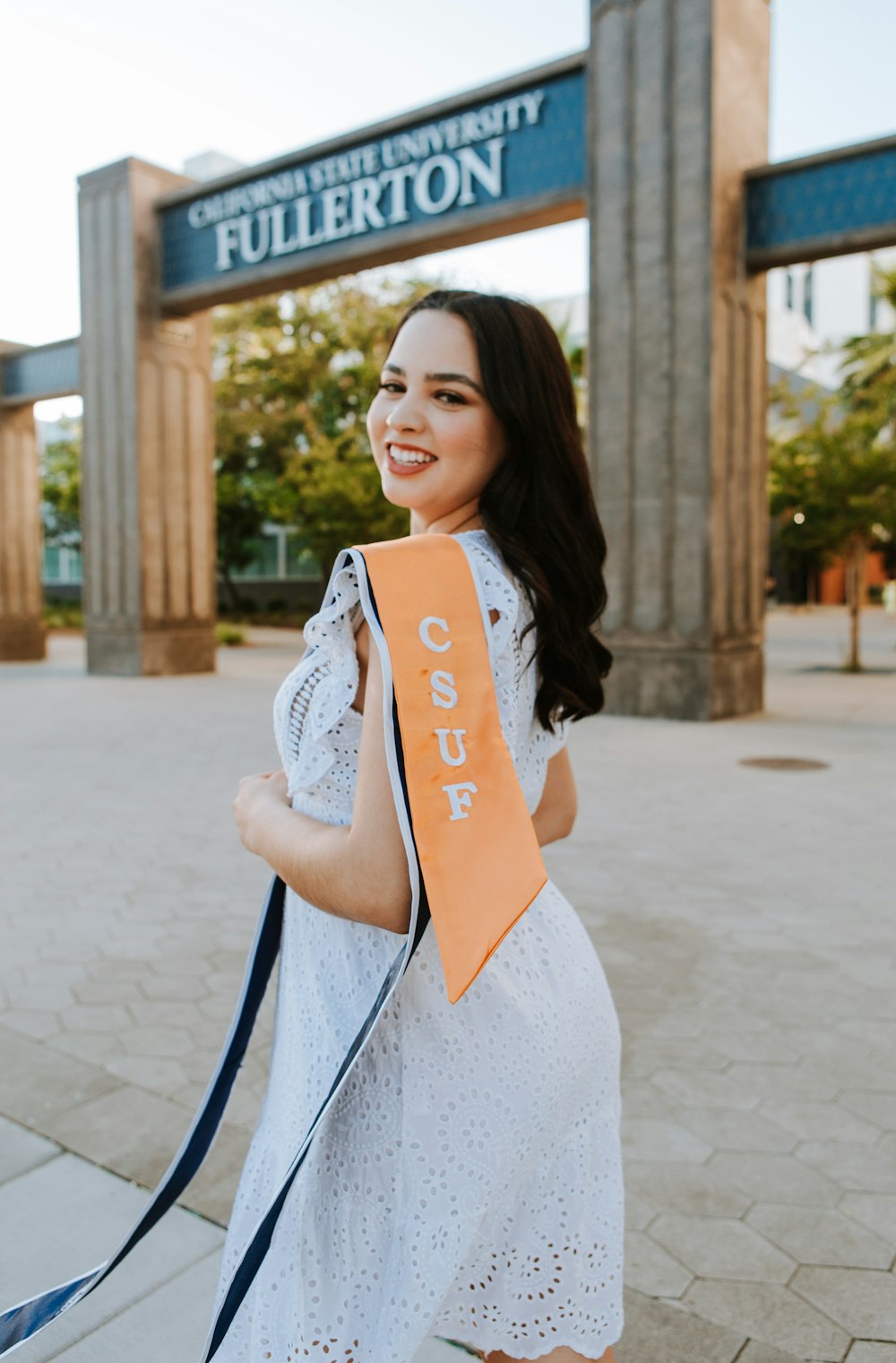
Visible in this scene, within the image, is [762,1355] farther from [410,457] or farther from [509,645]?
[410,457]

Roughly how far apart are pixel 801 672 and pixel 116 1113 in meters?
14.8

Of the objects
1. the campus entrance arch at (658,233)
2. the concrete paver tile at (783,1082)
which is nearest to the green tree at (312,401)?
the campus entrance arch at (658,233)

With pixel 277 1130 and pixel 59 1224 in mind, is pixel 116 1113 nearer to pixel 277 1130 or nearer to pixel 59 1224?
pixel 59 1224

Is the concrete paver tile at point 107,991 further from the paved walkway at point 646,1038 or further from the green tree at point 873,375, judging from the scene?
the green tree at point 873,375

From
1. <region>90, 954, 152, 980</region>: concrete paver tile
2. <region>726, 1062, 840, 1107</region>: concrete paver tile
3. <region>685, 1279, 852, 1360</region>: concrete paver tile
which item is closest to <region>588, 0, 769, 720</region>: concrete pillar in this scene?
<region>90, 954, 152, 980</region>: concrete paver tile

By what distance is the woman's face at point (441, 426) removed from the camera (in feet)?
4.38

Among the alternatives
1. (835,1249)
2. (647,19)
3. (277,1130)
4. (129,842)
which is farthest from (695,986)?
(647,19)

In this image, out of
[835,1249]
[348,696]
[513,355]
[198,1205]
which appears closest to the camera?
[348,696]

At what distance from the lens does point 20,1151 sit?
2.74 m

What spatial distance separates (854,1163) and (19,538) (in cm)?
1947

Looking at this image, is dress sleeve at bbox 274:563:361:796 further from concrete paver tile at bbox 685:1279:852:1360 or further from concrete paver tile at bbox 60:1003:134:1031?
concrete paver tile at bbox 60:1003:134:1031

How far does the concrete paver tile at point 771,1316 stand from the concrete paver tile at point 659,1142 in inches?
19.3

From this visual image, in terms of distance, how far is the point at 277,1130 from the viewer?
1374 mm

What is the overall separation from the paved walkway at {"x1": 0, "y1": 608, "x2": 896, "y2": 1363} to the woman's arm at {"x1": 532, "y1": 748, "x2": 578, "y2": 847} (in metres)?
1.05
